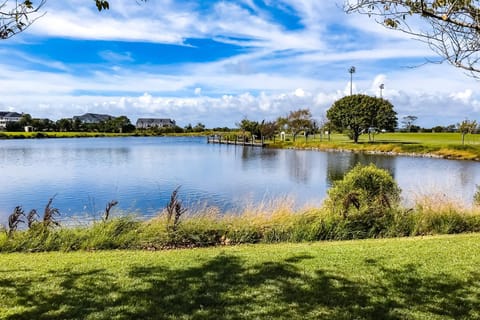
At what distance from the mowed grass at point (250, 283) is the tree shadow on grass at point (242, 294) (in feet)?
0.04

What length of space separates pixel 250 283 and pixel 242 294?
0.41 metres

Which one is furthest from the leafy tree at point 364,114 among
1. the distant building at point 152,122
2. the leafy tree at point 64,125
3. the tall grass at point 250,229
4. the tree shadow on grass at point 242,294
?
the distant building at point 152,122

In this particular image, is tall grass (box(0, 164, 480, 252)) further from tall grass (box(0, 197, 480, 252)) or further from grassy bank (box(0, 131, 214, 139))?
grassy bank (box(0, 131, 214, 139))

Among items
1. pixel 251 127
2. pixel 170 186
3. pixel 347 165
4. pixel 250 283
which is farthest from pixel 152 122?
pixel 250 283

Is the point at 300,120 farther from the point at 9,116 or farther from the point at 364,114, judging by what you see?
the point at 9,116

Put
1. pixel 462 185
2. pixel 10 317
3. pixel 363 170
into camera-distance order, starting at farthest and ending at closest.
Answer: pixel 462 185, pixel 363 170, pixel 10 317

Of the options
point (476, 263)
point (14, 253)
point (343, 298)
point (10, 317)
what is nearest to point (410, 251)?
point (476, 263)

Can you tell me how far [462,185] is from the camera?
22.0 metres

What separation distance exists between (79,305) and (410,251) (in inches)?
203

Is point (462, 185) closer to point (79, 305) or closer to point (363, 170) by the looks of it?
point (363, 170)

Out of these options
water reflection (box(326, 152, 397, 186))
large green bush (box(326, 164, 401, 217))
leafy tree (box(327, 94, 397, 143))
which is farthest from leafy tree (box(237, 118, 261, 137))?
large green bush (box(326, 164, 401, 217))

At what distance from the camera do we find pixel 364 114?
197 ft

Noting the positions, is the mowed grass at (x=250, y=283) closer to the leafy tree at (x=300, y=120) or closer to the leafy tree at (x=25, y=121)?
the leafy tree at (x=300, y=120)

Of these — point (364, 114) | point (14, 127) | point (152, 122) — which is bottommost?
point (14, 127)
